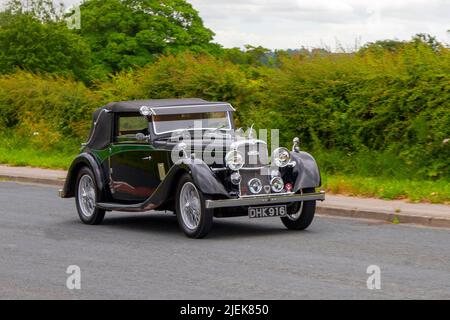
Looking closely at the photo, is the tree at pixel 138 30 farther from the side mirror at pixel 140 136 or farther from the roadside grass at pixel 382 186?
the side mirror at pixel 140 136

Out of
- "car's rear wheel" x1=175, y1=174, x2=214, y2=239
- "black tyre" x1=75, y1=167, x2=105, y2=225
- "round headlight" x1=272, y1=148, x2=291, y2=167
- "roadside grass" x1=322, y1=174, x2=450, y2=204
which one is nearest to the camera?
"car's rear wheel" x1=175, y1=174, x2=214, y2=239

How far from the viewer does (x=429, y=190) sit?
1734 centimetres

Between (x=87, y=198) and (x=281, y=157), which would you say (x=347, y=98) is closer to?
(x=87, y=198)

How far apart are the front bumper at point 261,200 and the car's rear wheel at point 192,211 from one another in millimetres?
170

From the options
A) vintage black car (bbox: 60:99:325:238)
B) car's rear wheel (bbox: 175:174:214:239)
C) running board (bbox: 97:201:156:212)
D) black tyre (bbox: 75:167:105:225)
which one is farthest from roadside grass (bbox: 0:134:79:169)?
car's rear wheel (bbox: 175:174:214:239)

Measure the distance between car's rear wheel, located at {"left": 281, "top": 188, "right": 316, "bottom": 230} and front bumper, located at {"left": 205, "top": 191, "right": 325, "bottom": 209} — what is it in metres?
0.26

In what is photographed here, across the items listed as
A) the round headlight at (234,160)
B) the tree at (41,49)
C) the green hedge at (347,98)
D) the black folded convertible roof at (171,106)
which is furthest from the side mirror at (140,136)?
the tree at (41,49)

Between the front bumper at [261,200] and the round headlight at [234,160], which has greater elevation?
the round headlight at [234,160]

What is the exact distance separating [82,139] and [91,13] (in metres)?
50.1

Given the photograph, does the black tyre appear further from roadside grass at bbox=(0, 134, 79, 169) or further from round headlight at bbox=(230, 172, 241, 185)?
roadside grass at bbox=(0, 134, 79, 169)

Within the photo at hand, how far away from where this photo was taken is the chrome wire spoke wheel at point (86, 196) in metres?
15.5

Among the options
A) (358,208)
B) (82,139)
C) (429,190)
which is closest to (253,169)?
(358,208)

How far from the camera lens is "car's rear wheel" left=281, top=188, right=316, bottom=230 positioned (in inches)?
555
